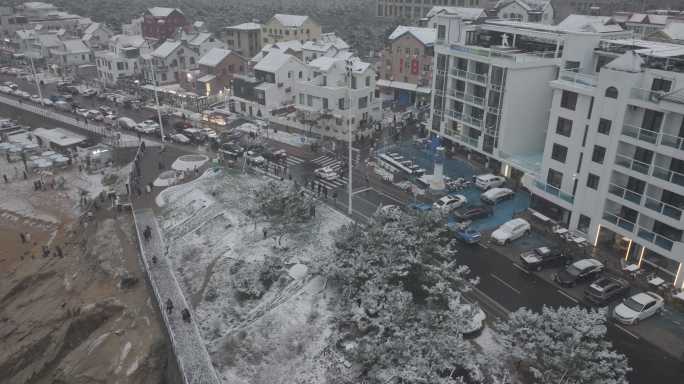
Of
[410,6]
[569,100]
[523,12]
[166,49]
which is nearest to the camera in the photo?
[569,100]

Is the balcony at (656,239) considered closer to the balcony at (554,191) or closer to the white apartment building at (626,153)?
the white apartment building at (626,153)

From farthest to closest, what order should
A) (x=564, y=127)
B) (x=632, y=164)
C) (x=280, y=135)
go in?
(x=280, y=135) → (x=564, y=127) → (x=632, y=164)

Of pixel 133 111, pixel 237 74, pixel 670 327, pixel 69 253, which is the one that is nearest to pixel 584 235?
pixel 670 327

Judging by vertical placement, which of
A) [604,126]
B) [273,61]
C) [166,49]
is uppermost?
[166,49]

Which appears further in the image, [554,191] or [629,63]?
[554,191]

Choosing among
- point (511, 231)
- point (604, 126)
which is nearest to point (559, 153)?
point (604, 126)

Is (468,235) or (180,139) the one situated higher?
(180,139)

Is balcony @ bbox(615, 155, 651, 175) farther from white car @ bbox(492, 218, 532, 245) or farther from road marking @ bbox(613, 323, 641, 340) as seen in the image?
road marking @ bbox(613, 323, 641, 340)

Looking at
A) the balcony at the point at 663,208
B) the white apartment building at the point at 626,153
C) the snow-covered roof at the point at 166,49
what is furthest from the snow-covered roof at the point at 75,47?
the balcony at the point at 663,208

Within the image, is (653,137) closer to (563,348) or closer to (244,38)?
(563,348)
